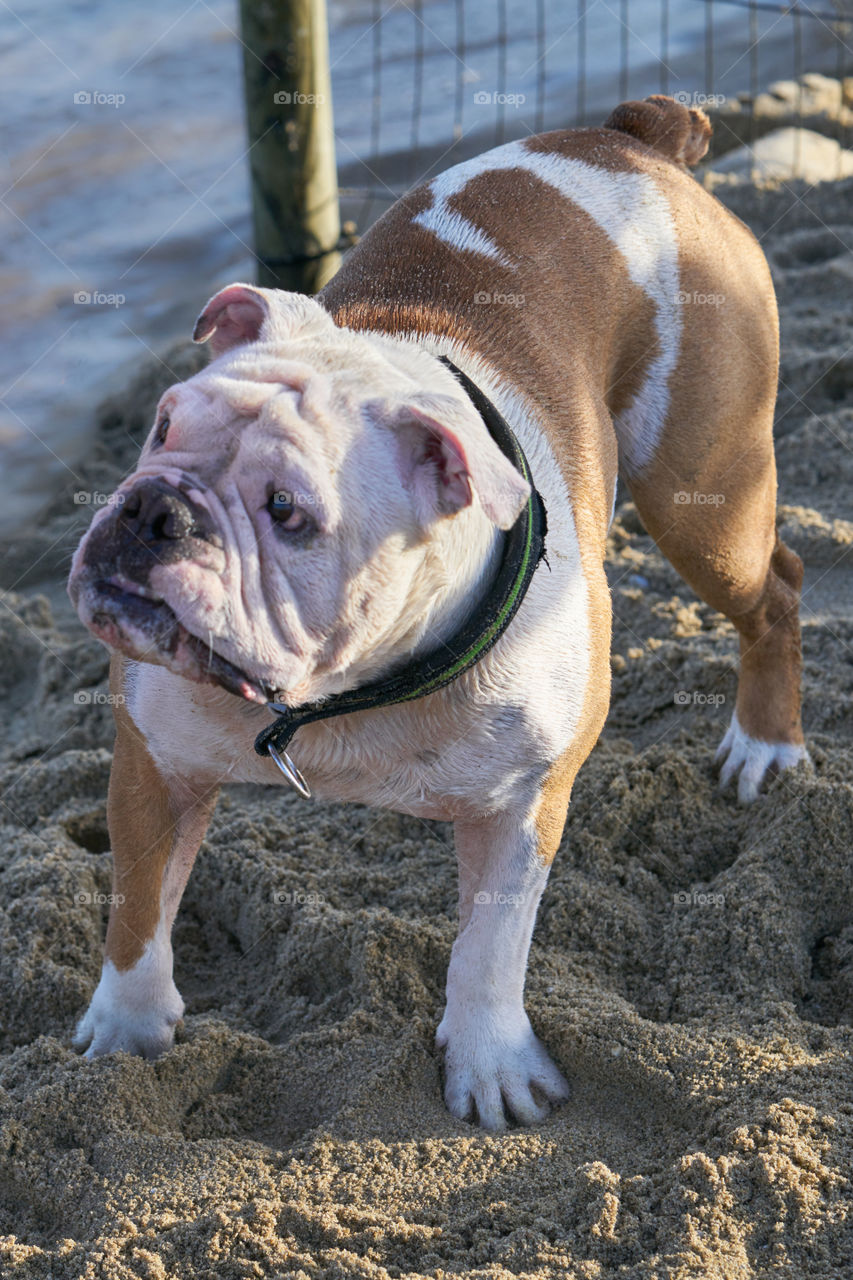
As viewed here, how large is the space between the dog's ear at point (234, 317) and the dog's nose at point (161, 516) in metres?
0.50

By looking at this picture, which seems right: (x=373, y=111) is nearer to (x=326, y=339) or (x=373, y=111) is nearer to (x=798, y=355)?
(x=798, y=355)

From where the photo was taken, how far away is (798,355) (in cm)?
542

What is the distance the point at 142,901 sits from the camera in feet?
9.33

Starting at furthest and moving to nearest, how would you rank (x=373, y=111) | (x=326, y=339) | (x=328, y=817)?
(x=373, y=111) → (x=328, y=817) → (x=326, y=339)

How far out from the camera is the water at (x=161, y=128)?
653 centimetres

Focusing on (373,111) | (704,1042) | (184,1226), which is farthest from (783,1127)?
(373,111)

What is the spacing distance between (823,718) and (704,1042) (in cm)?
144

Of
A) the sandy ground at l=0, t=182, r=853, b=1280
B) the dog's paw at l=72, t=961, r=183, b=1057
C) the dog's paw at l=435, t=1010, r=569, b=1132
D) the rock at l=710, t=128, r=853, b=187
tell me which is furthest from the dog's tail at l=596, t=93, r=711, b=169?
the rock at l=710, t=128, r=853, b=187

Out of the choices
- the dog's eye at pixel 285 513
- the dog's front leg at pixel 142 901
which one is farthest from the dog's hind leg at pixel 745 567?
the dog's eye at pixel 285 513

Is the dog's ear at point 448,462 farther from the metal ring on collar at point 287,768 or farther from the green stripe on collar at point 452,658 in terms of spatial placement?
the metal ring on collar at point 287,768

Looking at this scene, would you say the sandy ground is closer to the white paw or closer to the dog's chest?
the white paw

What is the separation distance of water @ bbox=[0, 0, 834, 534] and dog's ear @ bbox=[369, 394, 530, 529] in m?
3.44

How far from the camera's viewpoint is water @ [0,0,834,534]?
6.53 m

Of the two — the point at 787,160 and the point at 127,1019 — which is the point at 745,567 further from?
the point at 787,160
